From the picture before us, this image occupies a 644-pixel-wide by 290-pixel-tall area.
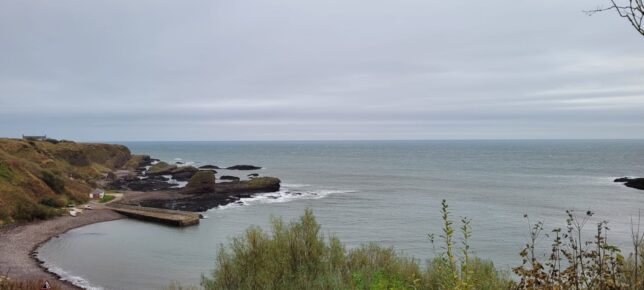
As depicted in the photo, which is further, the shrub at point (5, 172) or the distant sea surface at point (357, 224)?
the shrub at point (5, 172)

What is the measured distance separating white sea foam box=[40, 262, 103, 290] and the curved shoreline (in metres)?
0.30

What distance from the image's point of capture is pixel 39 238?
33875 millimetres

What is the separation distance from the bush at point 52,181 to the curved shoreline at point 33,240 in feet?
19.3

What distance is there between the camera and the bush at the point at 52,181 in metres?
47.9

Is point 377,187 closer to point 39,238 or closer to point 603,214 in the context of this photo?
point 603,214

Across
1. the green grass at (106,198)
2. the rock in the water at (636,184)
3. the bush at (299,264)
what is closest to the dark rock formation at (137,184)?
the green grass at (106,198)

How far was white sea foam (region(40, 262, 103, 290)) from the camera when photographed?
77.8 ft

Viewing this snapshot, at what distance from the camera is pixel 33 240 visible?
108 ft

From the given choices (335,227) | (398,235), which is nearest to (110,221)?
(335,227)

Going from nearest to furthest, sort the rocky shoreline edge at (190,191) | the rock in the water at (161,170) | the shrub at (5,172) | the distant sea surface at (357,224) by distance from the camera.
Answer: the distant sea surface at (357,224), the shrub at (5,172), the rocky shoreline edge at (190,191), the rock in the water at (161,170)

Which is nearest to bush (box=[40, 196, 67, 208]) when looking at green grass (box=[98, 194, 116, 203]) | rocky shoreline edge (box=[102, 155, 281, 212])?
green grass (box=[98, 194, 116, 203])

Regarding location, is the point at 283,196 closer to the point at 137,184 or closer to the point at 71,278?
the point at 137,184

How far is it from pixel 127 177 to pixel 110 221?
37.6 metres

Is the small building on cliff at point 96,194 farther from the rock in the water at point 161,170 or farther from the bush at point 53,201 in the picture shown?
the rock in the water at point 161,170
